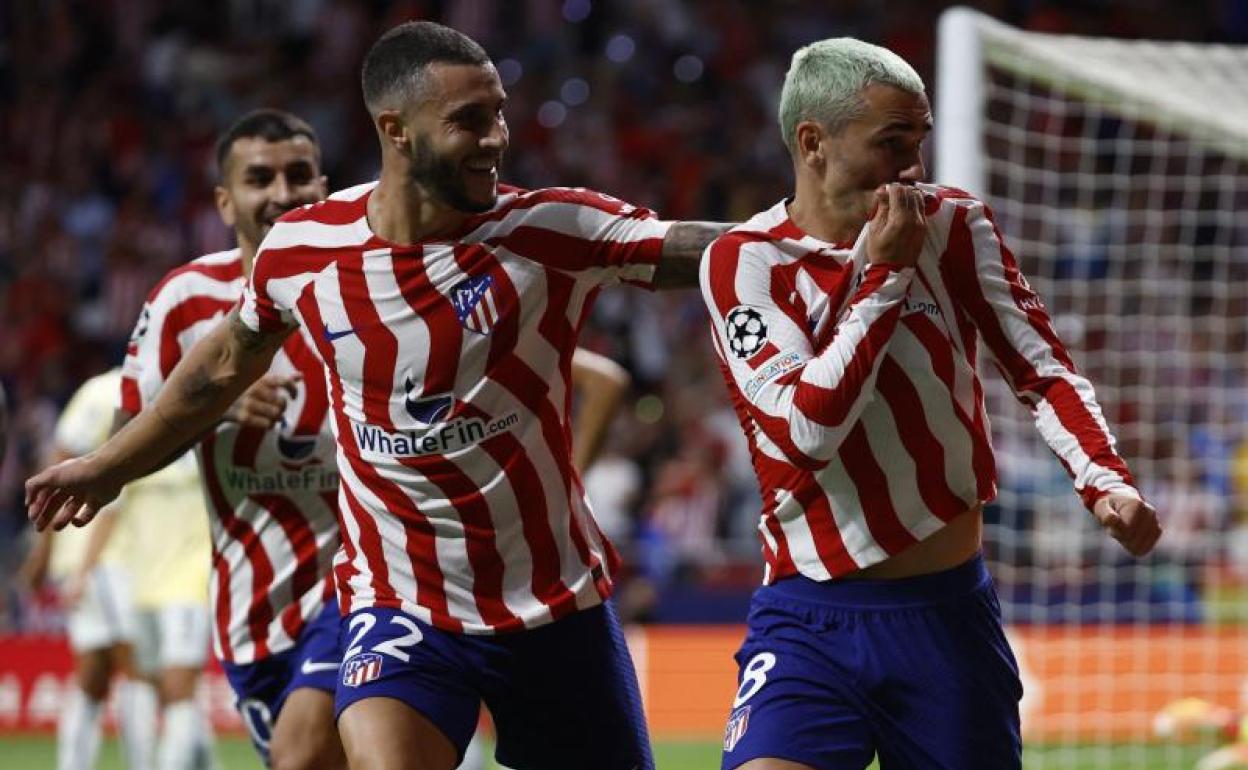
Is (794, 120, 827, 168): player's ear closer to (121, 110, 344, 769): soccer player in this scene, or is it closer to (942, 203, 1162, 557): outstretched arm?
(942, 203, 1162, 557): outstretched arm

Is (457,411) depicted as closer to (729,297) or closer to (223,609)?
(729,297)

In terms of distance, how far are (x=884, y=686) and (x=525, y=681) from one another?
1.04 meters

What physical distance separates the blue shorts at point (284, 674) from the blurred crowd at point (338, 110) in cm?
996

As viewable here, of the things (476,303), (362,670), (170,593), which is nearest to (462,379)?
(476,303)

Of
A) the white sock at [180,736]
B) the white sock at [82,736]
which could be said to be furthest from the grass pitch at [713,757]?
the white sock at [180,736]

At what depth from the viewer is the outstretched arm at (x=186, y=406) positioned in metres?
5.05

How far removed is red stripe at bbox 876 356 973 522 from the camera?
13.9 feet

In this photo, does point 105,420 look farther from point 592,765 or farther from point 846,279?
point 846,279

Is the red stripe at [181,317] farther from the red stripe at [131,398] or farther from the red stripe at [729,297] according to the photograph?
the red stripe at [729,297]

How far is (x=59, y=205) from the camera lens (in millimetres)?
18234

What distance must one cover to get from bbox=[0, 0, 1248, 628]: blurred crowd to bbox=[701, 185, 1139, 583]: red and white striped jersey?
1165 centimetres

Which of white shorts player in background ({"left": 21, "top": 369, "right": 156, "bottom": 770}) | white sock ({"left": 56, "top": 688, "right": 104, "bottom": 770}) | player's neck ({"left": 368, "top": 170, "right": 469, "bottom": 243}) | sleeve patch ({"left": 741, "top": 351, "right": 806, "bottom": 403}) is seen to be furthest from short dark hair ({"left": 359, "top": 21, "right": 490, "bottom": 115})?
white sock ({"left": 56, "top": 688, "right": 104, "bottom": 770})

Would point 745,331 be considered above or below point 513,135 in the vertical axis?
below

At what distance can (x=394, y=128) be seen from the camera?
189 inches
